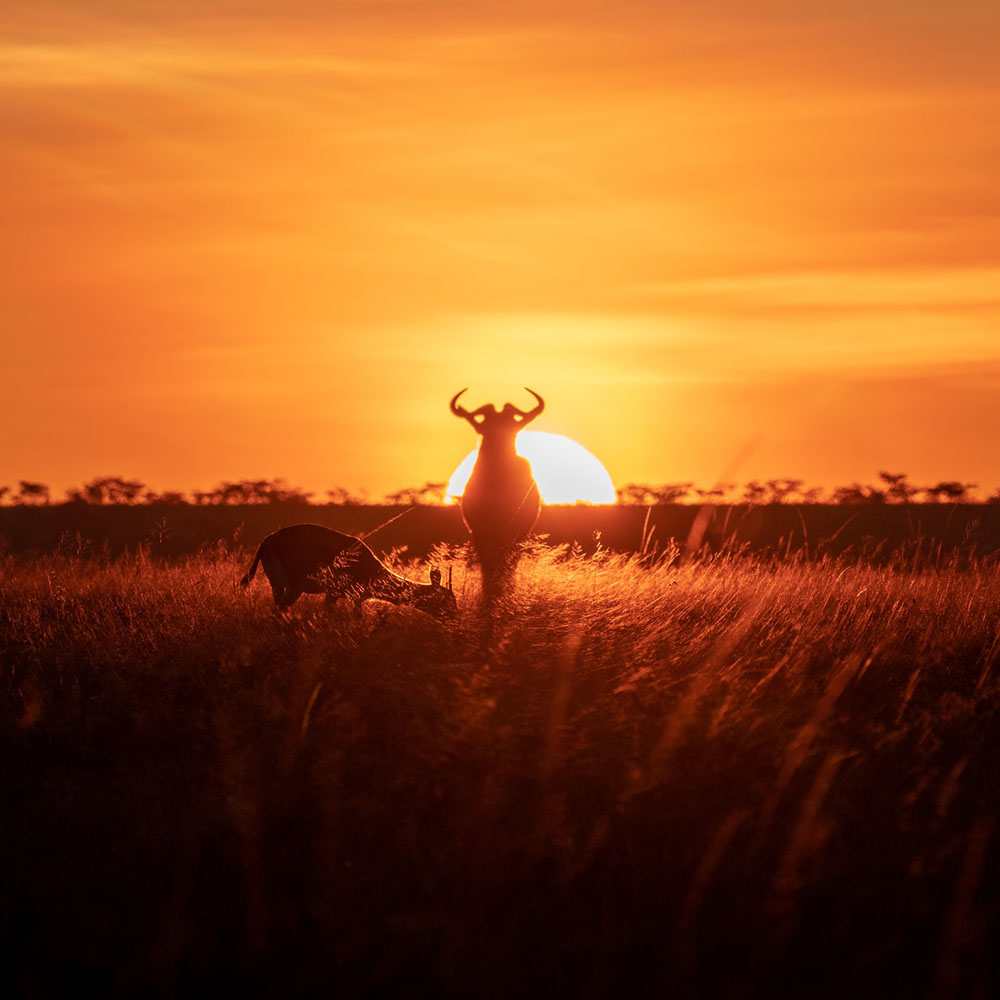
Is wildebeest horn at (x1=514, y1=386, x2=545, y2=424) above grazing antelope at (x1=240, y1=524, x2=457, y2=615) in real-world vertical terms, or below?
above

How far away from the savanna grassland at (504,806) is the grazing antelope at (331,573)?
864 millimetres

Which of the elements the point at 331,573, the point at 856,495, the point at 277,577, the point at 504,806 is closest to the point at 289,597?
the point at 277,577

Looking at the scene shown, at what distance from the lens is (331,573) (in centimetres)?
1255

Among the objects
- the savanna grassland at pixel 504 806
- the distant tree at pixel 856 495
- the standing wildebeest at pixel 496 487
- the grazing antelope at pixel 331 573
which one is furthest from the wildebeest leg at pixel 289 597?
the distant tree at pixel 856 495

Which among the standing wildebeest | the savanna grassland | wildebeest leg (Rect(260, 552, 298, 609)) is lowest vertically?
the savanna grassland

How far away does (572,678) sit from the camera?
9.22 meters

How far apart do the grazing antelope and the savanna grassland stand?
864 mm

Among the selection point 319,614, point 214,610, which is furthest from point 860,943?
point 214,610

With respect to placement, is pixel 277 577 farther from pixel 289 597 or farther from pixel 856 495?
pixel 856 495

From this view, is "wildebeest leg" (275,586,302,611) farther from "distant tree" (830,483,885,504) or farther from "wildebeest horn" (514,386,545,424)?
"distant tree" (830,483,885,504)

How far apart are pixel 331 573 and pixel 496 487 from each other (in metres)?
2.05

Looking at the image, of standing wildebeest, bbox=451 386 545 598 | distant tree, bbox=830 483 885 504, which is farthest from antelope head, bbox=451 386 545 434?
distant tree, bbox=830 483 885 504

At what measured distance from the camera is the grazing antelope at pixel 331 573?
12203mm

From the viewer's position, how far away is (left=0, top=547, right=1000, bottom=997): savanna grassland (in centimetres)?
544
